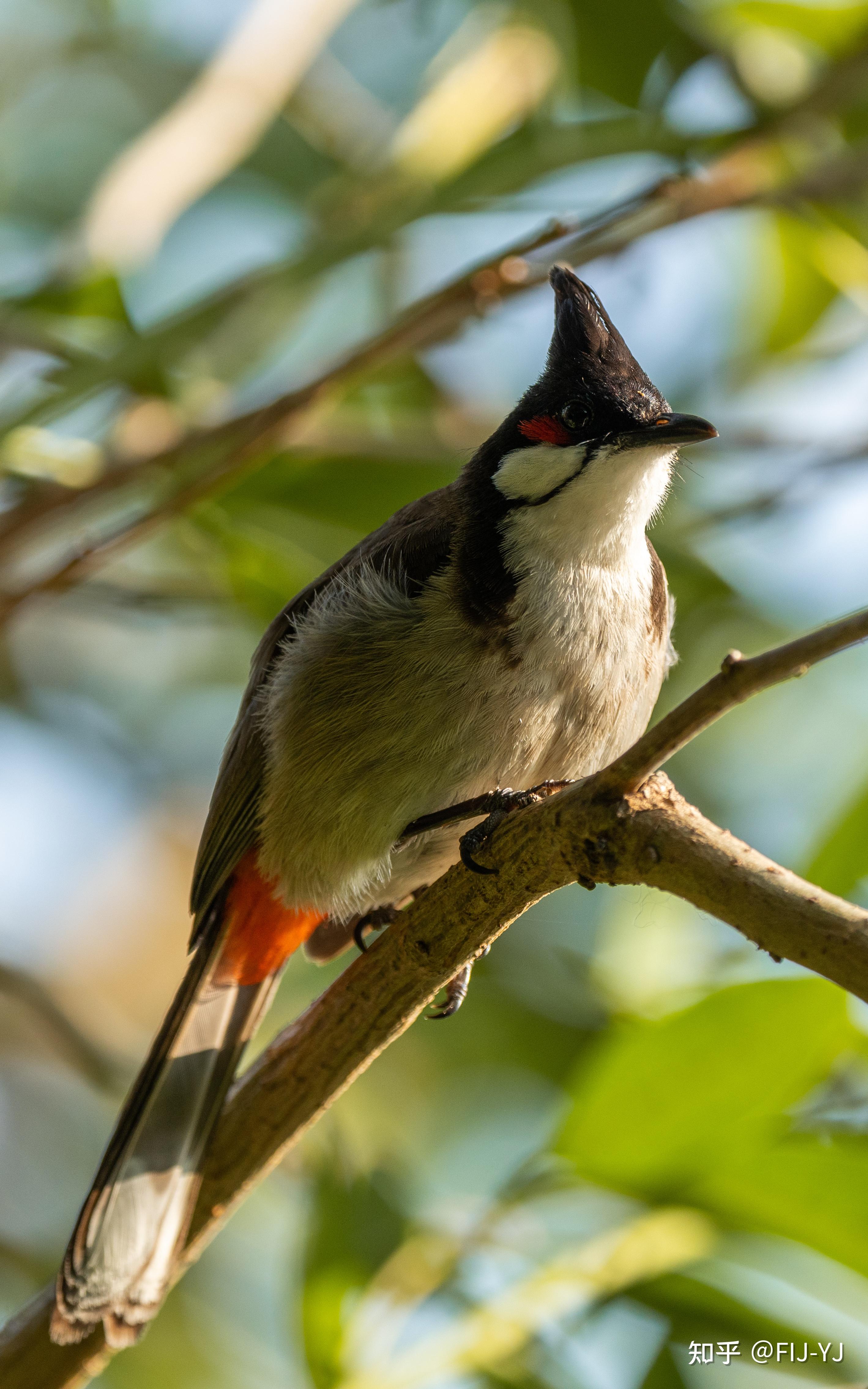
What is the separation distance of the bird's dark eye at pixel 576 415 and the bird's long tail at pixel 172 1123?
1.00 metres

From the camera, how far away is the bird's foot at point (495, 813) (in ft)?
5.58

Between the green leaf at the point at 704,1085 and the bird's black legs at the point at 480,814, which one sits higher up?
the bird's black legs at the point at 480,814

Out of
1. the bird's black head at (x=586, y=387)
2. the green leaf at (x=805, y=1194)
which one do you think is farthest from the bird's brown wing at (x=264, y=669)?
the green leaf at (x=805, y=1194)

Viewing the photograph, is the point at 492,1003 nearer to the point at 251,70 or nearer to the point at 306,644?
the point at 306,644

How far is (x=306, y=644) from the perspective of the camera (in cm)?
252

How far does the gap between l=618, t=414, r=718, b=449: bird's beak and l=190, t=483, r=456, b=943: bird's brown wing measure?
0.35 m

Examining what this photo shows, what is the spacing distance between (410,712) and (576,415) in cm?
65

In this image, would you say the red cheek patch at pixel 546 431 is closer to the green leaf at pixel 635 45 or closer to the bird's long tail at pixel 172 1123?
the bird's long tail at pixel 172 1123

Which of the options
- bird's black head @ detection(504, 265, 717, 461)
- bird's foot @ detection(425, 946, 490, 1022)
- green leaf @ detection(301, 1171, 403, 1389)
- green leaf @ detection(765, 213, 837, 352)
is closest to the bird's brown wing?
bird's black head @ detection(504, 265, 717, 461)

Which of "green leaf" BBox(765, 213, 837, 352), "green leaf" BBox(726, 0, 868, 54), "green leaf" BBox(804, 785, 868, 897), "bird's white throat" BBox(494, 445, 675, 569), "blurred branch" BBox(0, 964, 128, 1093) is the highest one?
"green leaf" BBox(726, 0, 868, 54)

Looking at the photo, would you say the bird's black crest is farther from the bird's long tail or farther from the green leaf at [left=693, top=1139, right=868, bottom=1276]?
the green leaf at [left=693, top=1139, right=868, bottom=1276]

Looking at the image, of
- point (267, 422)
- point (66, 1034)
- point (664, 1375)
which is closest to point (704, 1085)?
point (664, 1375)

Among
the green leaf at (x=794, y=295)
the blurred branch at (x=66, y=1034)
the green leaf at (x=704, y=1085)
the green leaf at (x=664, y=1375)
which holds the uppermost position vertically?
the green leaf at (x=794, y=295)

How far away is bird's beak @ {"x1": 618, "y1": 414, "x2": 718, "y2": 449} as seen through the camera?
2254 mm
